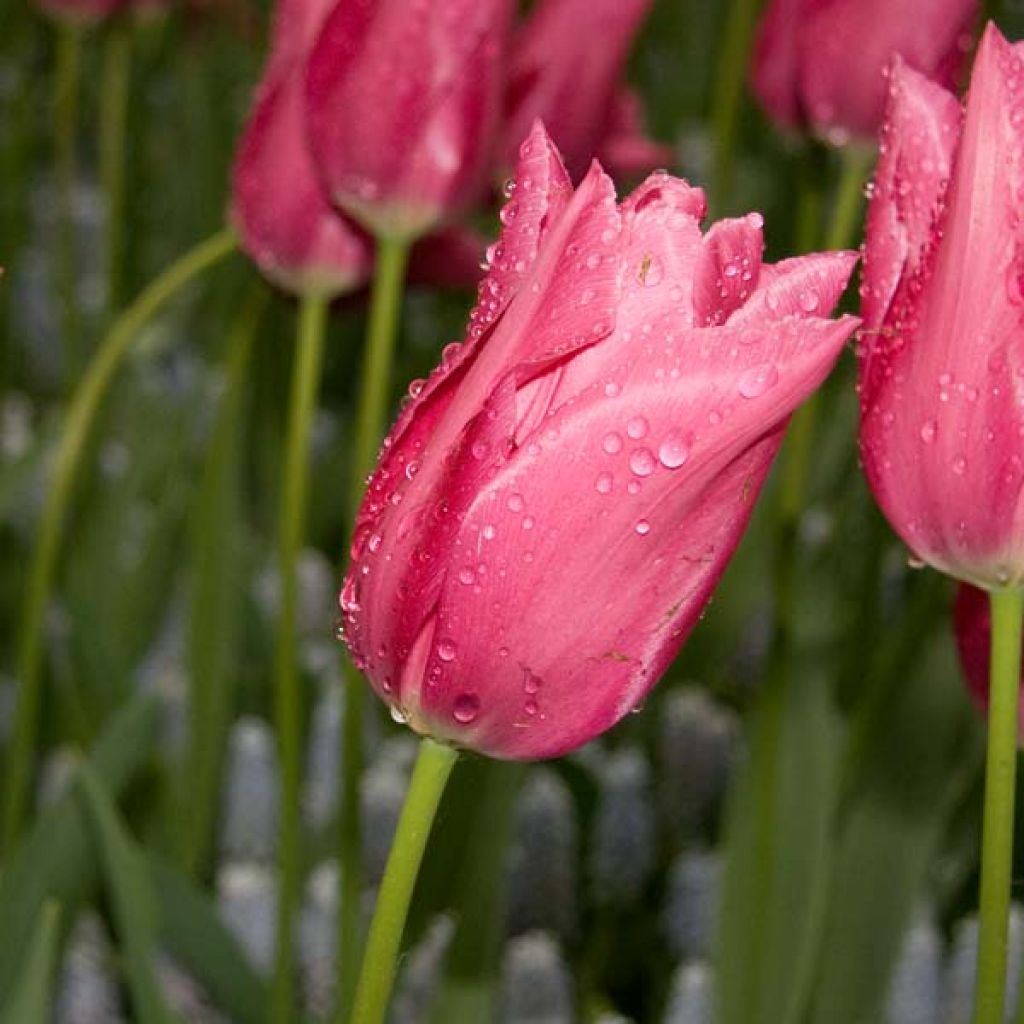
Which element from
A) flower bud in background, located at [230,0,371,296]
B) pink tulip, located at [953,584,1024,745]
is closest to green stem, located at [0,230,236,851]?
flower bud in background, located at [230,0,371,296]

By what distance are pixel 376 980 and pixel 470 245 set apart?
18.1 inches

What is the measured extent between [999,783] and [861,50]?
389mm

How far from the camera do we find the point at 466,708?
Result: 404 millimetres

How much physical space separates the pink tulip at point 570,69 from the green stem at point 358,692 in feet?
0.39

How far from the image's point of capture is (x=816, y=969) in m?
0.82

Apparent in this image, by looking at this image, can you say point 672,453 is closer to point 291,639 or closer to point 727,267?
point 727,267

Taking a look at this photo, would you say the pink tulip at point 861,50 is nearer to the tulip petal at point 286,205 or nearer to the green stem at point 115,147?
the tulip petal at point 286,205

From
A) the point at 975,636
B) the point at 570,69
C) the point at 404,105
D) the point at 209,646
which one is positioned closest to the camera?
the point at 975,636

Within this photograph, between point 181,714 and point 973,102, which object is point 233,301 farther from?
point 973,102

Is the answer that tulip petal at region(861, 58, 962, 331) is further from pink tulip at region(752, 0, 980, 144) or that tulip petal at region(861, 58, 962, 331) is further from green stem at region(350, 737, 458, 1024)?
pink tulip at region(752, 0, 980, 144)

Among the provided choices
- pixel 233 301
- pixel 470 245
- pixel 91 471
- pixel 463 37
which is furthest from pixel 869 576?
pixel 233 301

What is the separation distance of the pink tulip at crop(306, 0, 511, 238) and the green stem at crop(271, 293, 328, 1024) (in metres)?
0.06

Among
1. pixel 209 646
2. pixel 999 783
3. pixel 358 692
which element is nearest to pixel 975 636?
pixel 999 783

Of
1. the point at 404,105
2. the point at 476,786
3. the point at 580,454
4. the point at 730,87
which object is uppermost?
the point at 730,87
